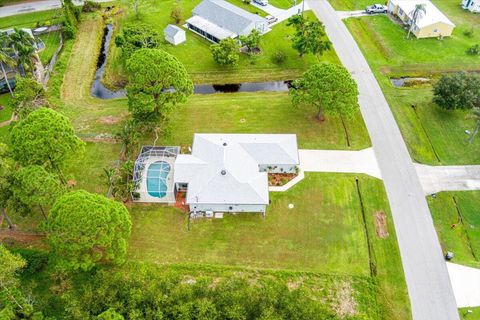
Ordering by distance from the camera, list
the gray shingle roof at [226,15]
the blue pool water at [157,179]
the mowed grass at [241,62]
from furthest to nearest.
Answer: the gray shingle roof at [226,15]
the mowed grass at [241,62]
the blue pool water at [157,179]

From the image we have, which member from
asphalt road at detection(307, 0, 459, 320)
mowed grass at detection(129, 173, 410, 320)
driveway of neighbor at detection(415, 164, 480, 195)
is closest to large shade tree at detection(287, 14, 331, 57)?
asphalt road at detection(307, 0, 459, 320)

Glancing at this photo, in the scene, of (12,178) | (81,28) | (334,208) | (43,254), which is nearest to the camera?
(12,178)

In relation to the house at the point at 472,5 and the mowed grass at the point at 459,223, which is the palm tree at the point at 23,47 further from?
the house at the point at 472,5


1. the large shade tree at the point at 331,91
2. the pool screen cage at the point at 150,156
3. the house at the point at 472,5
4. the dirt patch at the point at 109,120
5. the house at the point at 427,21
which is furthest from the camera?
the house at the point at 472,5

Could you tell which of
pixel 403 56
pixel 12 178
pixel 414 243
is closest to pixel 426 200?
pixel 414 243

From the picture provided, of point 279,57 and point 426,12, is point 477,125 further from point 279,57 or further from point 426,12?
point 279,57

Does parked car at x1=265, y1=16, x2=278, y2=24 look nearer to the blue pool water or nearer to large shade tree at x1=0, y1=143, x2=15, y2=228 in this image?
the blue pool water

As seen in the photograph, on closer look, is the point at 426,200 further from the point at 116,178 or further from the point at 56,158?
the point at 56,158

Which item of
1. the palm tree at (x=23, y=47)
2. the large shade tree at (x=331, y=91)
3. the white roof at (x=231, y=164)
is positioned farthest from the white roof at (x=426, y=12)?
the palm tree at (x=23, y=47)

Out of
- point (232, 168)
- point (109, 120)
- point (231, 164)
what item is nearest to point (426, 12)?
point (231, 164)
